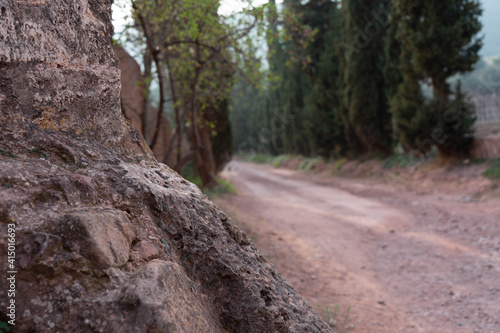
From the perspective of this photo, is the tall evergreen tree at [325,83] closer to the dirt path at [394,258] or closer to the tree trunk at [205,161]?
the tree trunk at [205,161]

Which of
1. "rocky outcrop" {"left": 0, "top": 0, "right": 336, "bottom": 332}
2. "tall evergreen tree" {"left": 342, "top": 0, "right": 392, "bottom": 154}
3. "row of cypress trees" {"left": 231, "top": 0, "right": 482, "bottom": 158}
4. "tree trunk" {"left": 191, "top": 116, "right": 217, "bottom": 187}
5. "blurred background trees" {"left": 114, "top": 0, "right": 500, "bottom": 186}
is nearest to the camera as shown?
"rocky outcrop" {"left": 0, "top": 0, "right": 336, "bottom": 332}

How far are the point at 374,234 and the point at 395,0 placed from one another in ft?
30.9

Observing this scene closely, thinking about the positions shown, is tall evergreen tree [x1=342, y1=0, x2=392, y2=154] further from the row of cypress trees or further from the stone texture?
the stone texture

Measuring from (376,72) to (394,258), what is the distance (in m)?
11.8

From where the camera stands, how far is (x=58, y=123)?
1.59 m

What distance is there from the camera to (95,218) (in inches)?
50.4

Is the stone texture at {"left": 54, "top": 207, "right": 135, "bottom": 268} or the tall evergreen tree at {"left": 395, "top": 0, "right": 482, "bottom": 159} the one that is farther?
the tall evergreen tree at {"left": 395, "top": 0, "right": 482, "bottom": 159}

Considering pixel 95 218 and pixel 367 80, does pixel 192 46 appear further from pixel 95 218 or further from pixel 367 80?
pixel 367 80

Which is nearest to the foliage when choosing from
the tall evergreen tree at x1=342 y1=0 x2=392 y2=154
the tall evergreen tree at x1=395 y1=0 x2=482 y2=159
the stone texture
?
the stone texture

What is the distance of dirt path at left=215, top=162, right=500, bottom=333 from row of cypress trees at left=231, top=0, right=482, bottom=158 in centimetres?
286

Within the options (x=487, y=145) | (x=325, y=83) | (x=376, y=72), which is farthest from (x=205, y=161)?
(x=325, y=83)

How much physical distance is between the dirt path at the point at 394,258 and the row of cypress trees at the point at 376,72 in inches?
113

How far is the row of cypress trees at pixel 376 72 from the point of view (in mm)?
10148

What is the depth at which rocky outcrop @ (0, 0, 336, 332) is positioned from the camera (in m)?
1.14
